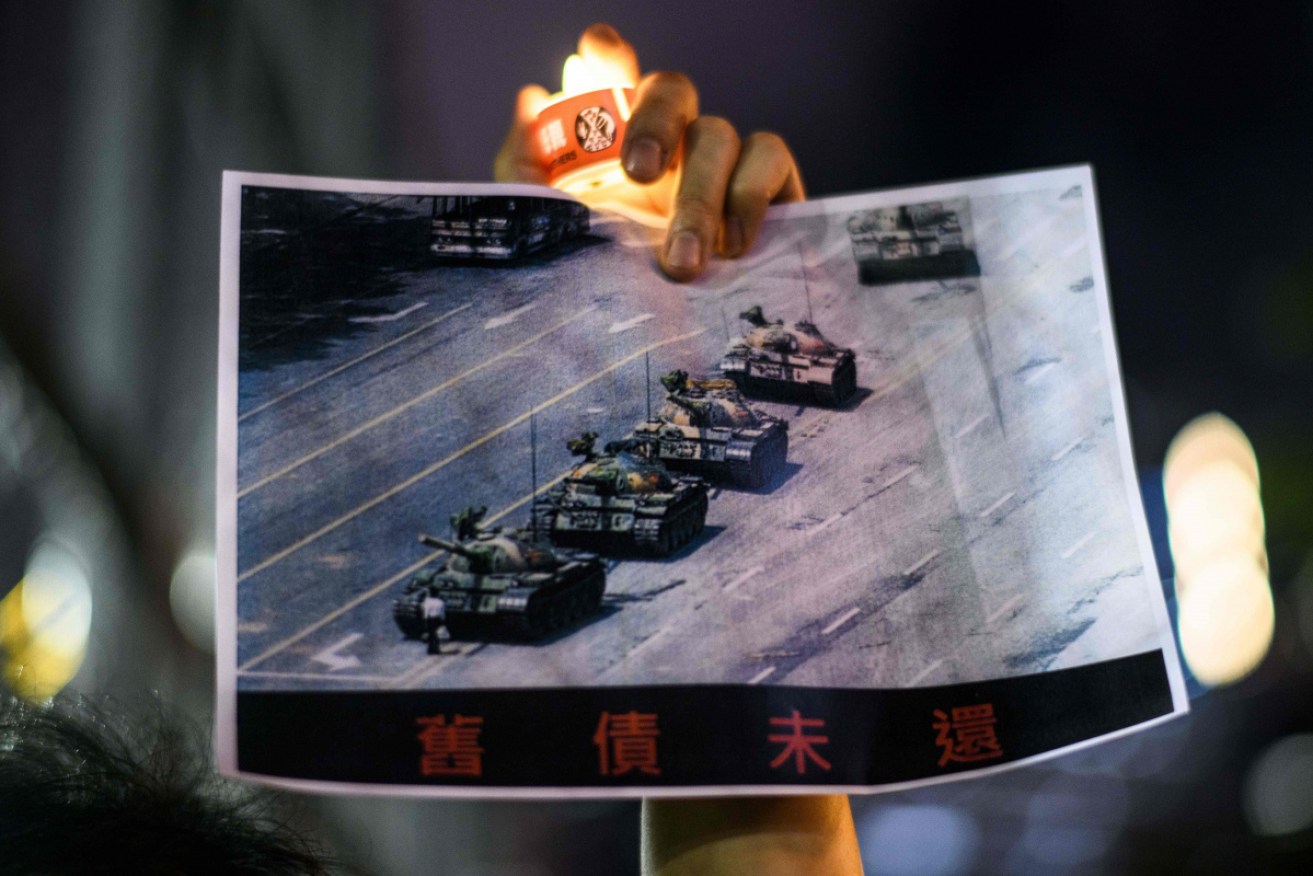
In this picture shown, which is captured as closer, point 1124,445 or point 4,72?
point 1124,445

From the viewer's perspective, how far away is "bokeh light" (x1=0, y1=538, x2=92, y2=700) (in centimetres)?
138

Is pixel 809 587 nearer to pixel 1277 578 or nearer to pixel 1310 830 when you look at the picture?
pixel 1277 578

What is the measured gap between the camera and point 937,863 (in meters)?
2.53

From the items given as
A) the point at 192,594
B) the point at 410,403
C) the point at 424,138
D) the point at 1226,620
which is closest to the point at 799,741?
the point at 410,403

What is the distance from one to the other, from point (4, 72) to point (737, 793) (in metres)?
1.24

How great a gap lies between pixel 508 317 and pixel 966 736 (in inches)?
12.9

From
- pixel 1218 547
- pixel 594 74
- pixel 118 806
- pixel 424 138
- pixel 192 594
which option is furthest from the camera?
pixel 1218 547

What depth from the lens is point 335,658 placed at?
47 cm

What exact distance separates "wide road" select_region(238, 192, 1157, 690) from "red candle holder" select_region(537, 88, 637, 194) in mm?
52

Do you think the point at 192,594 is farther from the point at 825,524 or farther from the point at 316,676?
the point at 825,524

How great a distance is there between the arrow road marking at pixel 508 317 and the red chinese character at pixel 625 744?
0.71 feet

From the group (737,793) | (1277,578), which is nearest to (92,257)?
(737,793)

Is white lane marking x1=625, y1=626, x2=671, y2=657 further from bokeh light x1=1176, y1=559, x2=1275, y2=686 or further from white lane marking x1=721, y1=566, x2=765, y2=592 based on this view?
bokeh light x1=1176, y1=559, x2=1275, y2=686

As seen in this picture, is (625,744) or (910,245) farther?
(910,245)
